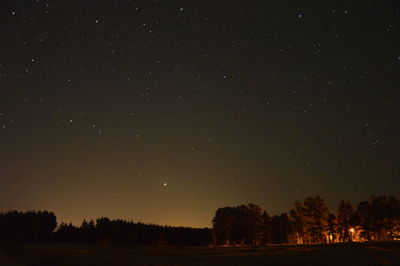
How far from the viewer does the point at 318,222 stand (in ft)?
279

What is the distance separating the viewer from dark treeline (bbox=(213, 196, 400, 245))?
8288 cm

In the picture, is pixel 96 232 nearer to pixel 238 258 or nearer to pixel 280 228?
pixel 280 228

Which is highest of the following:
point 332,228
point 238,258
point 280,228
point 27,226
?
point 27,226

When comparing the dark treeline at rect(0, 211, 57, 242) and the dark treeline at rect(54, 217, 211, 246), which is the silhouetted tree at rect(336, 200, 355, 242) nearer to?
the dark treeline at rect(54, 217, 211, 246)

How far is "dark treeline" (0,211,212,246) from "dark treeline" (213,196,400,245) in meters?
18.1

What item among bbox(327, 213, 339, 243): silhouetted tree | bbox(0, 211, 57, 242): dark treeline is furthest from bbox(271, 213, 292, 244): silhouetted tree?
bbox(0, 211, 57, 242): dark treeline

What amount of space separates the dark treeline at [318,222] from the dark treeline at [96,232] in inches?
712

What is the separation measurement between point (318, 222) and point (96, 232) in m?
76.0

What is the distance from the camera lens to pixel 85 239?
124000 millimetres

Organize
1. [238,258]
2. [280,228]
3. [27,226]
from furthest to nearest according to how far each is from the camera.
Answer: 1. [27,226]
2. [280,228]
3. [238,258]

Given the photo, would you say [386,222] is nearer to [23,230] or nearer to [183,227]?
[183,227]

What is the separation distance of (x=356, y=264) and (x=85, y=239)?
111626 millimetres

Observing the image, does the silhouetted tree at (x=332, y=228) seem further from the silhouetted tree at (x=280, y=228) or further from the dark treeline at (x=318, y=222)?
the silhouetted tree at (x=280, y=228)

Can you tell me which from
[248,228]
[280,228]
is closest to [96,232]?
[248,228]
